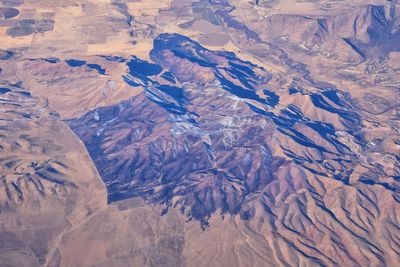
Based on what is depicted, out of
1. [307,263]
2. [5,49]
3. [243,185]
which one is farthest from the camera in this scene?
[5,49]

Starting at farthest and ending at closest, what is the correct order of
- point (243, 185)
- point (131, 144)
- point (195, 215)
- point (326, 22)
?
point (326, 22), point (131, 144), point (243, 185), point (195, 215)

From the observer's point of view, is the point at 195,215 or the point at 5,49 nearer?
the point at 195,215

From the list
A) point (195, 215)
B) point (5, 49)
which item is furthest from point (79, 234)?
point (5, 49)

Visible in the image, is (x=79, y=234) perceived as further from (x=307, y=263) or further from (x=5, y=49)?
(x=5, y=49)

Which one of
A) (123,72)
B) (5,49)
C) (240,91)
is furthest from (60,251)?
(5,49)

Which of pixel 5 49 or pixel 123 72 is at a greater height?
pixel 123 72

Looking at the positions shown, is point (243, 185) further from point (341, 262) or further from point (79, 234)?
point (79, 234)
